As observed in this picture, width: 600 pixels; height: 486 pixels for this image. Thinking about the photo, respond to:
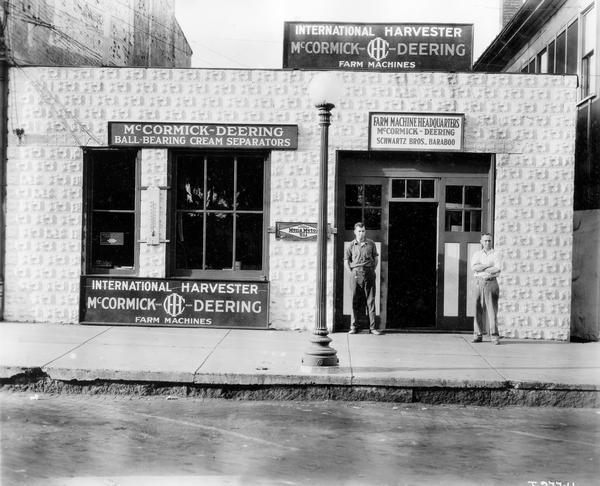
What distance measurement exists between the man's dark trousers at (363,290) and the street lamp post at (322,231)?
2.59m

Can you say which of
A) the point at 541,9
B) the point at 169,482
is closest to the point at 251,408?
the point at 169,482

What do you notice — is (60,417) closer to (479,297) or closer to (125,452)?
(125,452)

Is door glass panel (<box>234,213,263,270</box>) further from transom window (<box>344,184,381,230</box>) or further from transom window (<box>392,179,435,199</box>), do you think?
transom window (<box>392,179,435,199</box>)

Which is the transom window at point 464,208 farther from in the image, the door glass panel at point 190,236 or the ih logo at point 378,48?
the door glass panel at point 190,236

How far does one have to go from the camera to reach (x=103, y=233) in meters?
12.1

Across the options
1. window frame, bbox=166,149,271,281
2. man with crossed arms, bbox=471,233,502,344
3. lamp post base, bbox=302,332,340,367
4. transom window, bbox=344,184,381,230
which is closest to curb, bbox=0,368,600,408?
lamp post base, bbox=302,332,340,367

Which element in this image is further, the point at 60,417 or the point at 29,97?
the point at 29,97

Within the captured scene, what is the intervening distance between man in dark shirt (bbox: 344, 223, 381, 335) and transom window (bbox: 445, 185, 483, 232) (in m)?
1.46

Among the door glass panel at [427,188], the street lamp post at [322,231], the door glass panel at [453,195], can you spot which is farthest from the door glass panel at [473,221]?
the street lamp post at [322,231]

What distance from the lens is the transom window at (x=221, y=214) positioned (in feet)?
39.3

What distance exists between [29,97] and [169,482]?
28.5 ft

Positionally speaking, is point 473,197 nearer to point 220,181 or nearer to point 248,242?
point 248,242

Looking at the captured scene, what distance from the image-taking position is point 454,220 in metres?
12.0

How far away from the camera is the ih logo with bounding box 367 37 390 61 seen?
12.1 m
